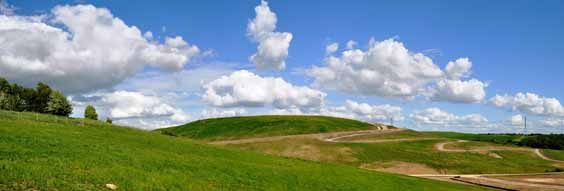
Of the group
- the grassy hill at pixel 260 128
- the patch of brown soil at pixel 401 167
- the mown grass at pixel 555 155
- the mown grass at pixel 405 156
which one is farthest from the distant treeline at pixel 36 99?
the mown grass at pixel 555 155

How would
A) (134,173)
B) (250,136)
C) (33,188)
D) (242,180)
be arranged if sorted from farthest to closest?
(250,136), (242,180), (134,173), (33,188)

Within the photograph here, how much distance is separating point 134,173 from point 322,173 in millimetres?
24034

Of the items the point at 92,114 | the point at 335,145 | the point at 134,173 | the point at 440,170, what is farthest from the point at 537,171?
the point at 92,114

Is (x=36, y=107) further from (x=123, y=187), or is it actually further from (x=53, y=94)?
(x=123, y=187)

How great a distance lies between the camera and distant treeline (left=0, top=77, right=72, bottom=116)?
130 metres

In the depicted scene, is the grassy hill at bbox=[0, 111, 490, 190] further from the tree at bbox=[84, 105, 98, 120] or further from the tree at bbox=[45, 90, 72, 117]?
the tree at bbox=[45, 90, 72, 117]

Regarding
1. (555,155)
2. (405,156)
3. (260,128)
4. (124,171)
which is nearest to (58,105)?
(260,128)

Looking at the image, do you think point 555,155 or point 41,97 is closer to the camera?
point 555,155

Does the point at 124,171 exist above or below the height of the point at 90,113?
below

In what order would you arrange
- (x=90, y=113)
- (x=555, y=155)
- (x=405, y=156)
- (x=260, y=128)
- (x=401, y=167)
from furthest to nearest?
(x=260, y=128) → (x=90, y=113) → (x=555, y=155) → (x=405, y=156) → (x=401, y=167)

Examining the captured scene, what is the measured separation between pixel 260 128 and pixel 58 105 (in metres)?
62.5

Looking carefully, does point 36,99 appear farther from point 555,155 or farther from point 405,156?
point 555,155

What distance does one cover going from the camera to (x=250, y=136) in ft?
431

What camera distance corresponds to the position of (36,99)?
135 meters
